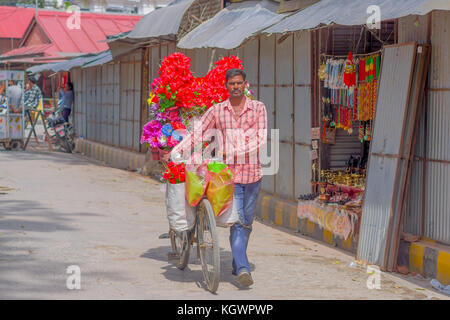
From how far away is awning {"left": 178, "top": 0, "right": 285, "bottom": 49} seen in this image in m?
11.6

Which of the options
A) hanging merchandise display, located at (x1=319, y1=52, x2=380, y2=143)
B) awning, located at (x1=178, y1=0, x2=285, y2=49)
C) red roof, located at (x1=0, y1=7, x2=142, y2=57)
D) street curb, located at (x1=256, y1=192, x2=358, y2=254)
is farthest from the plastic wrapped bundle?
red roof, located at (x1=0, y1=7, x2=142, y2=57)

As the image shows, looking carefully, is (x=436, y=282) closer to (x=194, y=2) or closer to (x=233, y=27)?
(x=233, y=27)

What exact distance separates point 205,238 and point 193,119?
130 cm

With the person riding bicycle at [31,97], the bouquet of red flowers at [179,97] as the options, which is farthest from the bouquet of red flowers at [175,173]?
the person riding bicycle at [31,97]

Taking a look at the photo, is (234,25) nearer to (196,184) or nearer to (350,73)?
(350,73)

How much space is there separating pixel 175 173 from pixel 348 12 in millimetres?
2705

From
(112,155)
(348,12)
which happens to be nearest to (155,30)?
(112,155)

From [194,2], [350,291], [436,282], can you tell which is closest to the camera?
[350,291]

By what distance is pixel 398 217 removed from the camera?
841 cm

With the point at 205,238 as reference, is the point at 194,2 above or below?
above

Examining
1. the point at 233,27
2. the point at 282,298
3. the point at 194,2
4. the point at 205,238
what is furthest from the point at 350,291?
the point at 194,2

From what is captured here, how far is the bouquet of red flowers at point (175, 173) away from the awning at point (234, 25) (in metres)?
3.72

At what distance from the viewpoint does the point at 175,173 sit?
7.64 m

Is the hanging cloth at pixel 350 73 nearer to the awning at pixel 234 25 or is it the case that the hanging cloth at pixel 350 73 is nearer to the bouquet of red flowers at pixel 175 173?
the awning at pixel 234 25
